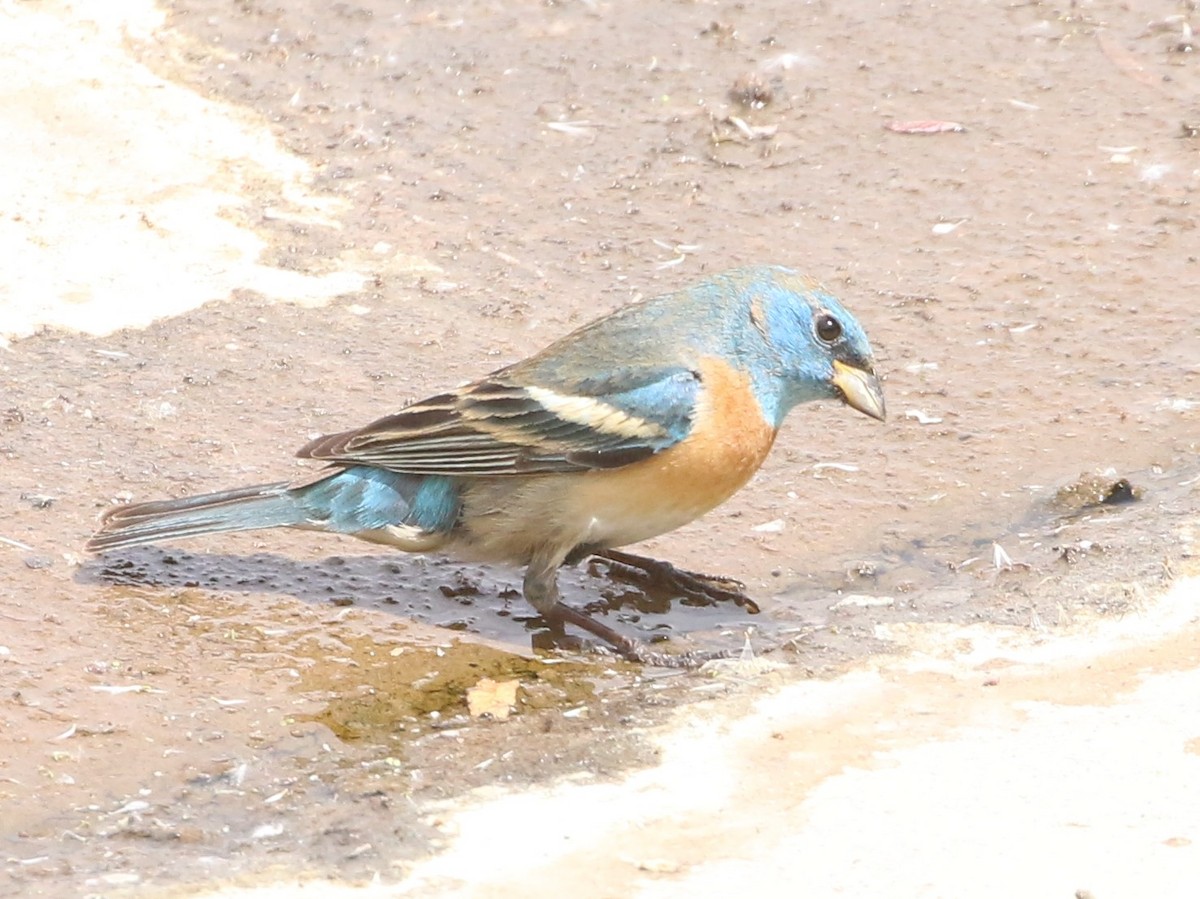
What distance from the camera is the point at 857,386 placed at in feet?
18.3

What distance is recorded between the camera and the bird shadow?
217 inches

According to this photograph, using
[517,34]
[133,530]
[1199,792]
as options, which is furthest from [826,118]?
[1199,792]

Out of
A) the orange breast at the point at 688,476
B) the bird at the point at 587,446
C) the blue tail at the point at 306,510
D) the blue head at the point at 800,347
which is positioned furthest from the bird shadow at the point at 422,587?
the blue head at the point at 800,347

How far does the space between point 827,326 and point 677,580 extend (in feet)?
2.95

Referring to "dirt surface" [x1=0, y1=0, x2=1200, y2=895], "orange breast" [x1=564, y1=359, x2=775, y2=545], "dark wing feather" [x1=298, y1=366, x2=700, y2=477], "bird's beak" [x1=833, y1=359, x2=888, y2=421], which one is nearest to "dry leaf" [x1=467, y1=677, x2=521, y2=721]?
"dirt surface" [x1=0, y1=0, x2=1200, y2=895]

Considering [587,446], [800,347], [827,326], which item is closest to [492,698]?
[587,446]

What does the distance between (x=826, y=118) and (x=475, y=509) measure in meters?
3.80

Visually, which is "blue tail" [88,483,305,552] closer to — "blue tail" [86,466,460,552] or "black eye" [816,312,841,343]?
"blue tail" [86,466,460,552]

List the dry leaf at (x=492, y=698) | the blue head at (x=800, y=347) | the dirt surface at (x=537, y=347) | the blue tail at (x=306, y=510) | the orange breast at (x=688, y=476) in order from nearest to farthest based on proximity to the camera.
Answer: the dirt surface at (x=537, y=347) < the dry leaf at (x=492, y=698) < the orange breast at (x=688, y=476) < the blue tail at (x=306, y=510) < the blue head at (x=800, y=347)

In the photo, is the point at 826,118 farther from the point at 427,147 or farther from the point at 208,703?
the point at 208,703

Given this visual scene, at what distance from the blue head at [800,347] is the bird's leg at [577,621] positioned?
2.50 feet

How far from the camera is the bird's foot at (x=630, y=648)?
5238mm

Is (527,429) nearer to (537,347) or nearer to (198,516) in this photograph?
(198,516)

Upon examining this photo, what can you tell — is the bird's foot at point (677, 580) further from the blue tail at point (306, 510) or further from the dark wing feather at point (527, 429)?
the blue tail at point (306, 510)
